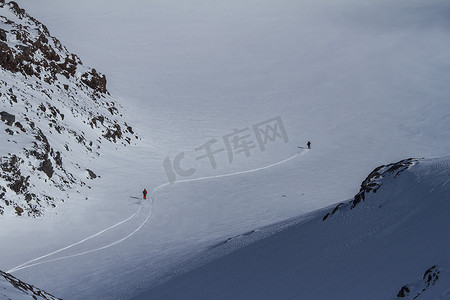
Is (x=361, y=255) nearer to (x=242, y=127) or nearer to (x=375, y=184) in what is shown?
(x=375, y=184)

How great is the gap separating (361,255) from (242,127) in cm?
3703

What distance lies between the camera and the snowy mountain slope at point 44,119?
27.0 m

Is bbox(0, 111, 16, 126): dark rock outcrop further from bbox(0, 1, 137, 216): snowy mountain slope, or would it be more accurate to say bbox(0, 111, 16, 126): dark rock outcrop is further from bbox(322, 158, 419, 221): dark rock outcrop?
bbox(322, 158, 419, 221): dark rock outcrop

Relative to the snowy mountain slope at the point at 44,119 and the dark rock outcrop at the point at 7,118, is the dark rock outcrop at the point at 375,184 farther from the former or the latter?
the dark rock outcrop at the point at 7,118

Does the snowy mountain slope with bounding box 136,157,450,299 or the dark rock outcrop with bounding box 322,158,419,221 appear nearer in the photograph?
the snowy mountain slope with bounding box 136,157,450,299

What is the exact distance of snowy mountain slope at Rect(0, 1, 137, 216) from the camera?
27.0m

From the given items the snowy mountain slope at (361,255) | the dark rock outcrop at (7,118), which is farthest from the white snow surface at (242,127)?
the dark rock outcrop at (7,118)

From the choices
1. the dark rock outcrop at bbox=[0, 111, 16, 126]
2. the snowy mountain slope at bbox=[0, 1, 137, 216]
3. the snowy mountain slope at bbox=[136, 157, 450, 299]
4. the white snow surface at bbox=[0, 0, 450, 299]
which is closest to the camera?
the snowy mountain slope at bbox=[136, 157, 450, 299]

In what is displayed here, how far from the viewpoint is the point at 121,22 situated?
Result: 79.1 meters

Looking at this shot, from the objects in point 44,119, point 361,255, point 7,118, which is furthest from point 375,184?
point 44,119

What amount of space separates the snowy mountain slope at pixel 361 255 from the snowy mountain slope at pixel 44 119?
1468 centimetres

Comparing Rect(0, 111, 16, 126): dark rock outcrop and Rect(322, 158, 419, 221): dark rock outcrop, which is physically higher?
Rect(0, 111, 16, 126): dark rock outcrop

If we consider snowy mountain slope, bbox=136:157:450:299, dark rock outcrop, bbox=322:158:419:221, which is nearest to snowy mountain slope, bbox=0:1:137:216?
snowy mountain slope, bbox=136:157:450:299

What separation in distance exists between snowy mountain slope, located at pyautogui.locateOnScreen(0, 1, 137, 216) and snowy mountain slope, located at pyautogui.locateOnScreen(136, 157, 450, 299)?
1468 cm
